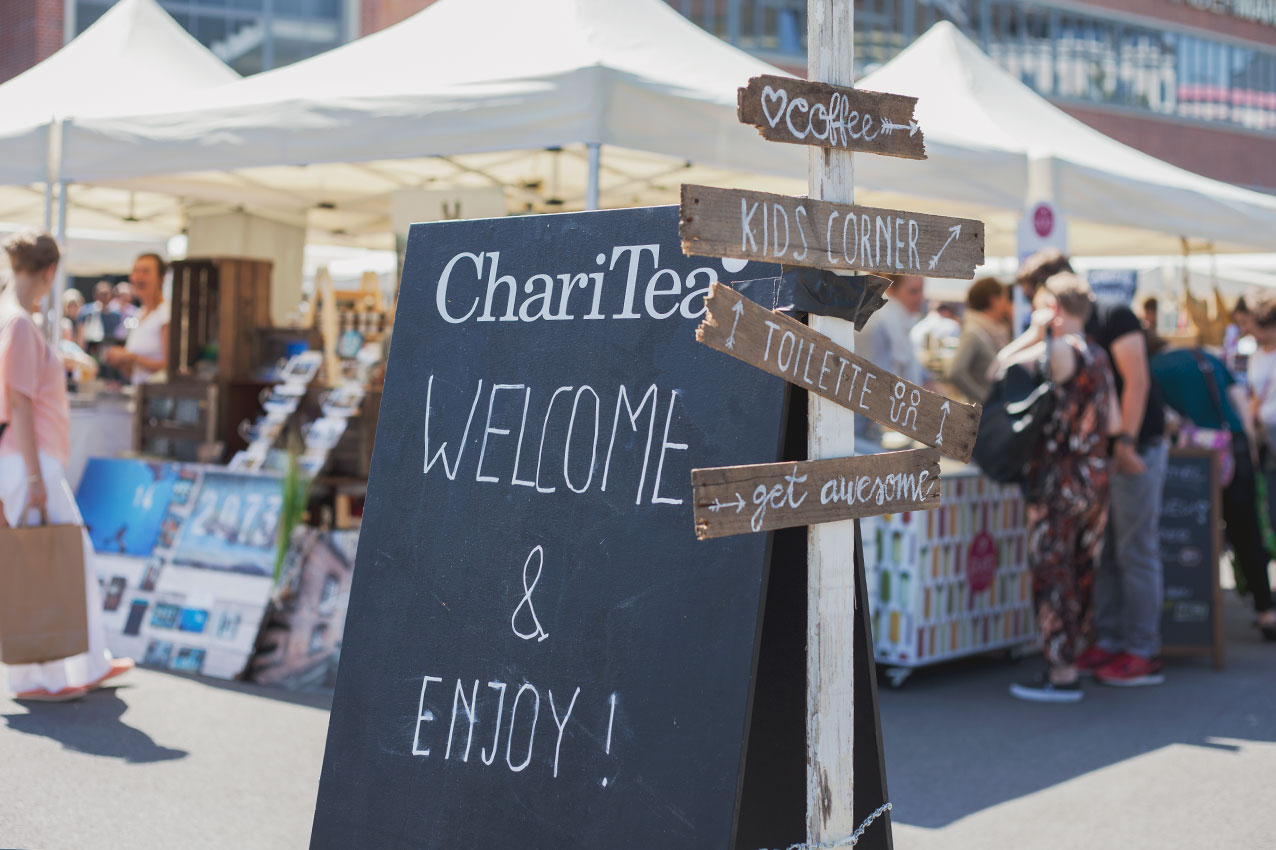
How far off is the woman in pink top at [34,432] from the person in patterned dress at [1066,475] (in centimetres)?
404

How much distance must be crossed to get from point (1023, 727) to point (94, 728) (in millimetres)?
3704

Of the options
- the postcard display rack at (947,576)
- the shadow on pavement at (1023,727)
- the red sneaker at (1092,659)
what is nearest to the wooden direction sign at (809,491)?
the shadow on pavement at (1023,727)

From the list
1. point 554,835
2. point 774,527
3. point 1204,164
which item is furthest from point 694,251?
point 1204,164

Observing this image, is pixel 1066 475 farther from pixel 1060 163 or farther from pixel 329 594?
pixel 329 594

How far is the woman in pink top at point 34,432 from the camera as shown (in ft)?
17.2

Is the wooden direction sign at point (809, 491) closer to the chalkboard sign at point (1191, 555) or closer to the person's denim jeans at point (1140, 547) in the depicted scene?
the person's denim jeans at point (1140, 547)

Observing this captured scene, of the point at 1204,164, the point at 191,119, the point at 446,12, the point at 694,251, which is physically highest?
the point at 1204,164

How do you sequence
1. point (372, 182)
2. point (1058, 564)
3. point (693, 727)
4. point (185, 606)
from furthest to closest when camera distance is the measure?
point (372, 182)
point (185, 606)
point (1058, 564)
point (693, 727)

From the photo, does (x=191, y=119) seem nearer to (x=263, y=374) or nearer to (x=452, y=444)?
(x=263, y=374)

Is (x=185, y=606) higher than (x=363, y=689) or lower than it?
lower

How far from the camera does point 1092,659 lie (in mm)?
6598

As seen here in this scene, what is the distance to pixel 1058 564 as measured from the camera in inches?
231

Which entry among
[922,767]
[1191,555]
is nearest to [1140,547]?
[1191,555]

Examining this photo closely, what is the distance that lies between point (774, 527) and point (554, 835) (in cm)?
83
